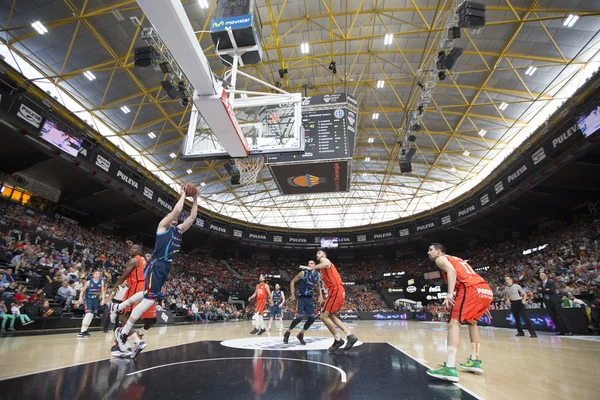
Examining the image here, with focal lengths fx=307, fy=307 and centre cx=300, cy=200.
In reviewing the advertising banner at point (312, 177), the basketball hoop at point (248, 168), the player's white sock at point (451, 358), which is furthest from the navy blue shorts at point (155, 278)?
the basketball hoop at point (248, 168)

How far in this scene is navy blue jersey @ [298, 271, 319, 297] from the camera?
24.6 ft

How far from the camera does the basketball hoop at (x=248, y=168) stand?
1564 cm

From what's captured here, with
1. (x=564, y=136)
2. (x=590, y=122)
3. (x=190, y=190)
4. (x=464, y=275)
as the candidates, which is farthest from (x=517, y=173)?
(x=190, y=190)

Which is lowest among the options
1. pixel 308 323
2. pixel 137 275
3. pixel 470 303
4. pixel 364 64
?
pixel 308 323

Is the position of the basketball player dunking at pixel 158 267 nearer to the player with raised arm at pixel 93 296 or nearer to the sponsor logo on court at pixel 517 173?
the player with raised arm at pixel 93 296

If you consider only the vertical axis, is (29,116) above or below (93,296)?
above

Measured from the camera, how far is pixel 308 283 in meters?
7.60

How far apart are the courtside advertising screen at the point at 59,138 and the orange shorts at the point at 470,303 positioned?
1691cm

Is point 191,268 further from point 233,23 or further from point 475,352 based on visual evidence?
point 475,352

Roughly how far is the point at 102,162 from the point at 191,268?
15.7 metres

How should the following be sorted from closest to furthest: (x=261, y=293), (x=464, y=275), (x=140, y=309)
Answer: (x=464, y=275) → (x=140, y=309) → (x=261, y=293)

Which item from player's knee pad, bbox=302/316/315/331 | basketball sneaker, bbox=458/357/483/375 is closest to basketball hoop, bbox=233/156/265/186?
player's knee pad, bbox=302/316/315/331

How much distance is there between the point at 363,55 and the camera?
16.1 m

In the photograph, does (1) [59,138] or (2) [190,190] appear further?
(1) [59,138]
